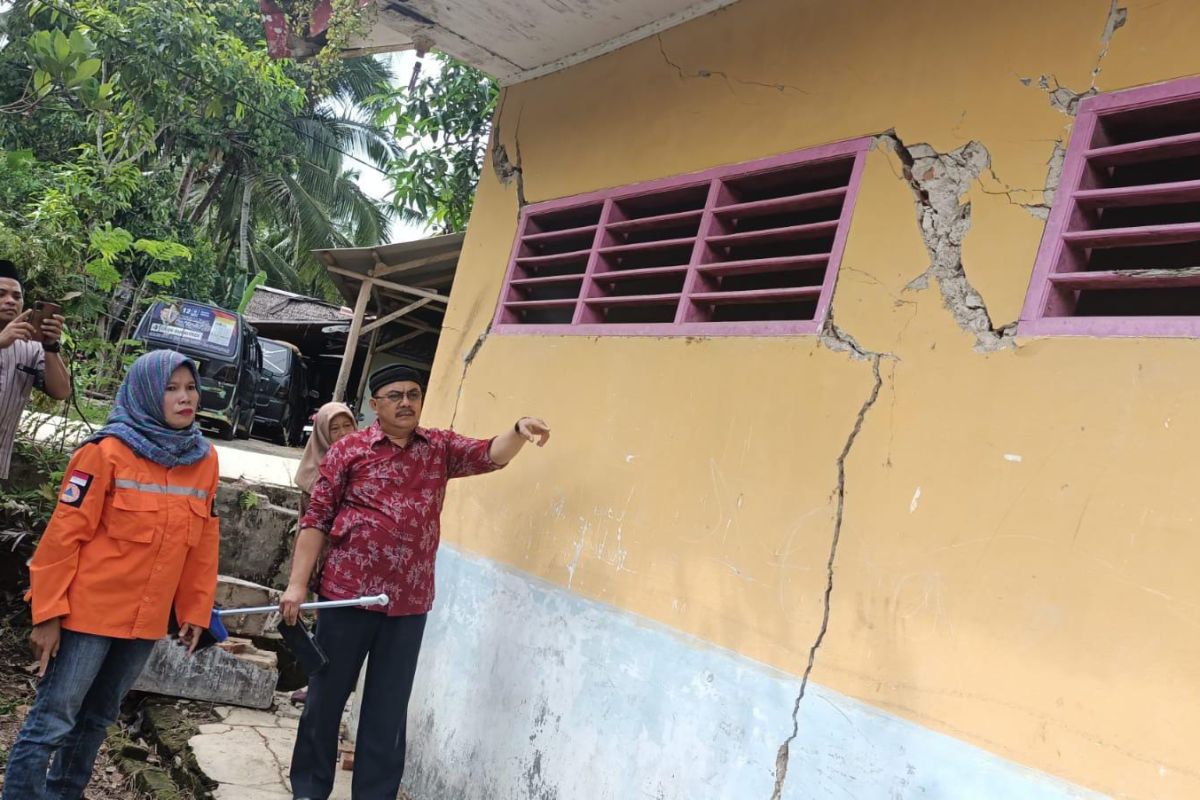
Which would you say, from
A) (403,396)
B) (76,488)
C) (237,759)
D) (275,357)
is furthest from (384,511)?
(275,357)

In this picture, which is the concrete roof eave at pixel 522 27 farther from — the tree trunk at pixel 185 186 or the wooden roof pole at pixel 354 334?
the tree trunk at pixel 185 186

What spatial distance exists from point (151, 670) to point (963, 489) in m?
4.08

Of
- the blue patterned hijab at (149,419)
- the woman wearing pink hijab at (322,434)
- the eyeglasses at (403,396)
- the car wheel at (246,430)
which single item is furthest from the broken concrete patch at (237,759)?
the car wheel at (246,430)

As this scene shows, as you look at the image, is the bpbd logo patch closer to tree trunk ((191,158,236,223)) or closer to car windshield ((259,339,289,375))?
car windshield ((259,339,289,375))

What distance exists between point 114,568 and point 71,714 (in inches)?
→ 18.0

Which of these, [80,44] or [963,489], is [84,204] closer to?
[80,44]

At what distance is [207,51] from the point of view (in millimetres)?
12078

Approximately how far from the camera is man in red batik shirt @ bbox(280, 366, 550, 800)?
3363 millimetres

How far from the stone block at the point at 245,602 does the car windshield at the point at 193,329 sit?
258 inches

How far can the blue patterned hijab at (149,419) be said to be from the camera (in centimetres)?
294

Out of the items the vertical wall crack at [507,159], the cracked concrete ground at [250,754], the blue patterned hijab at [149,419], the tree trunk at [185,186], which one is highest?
the tree trunk at [185,186]

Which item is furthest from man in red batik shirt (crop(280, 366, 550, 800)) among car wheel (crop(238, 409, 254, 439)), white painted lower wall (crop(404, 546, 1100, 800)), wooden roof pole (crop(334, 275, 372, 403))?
car wheel (crop(238, 409, 254, 439))

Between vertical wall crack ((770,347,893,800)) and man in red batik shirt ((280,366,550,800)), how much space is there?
113 cm

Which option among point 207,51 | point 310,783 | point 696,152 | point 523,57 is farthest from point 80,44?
point 207,51
